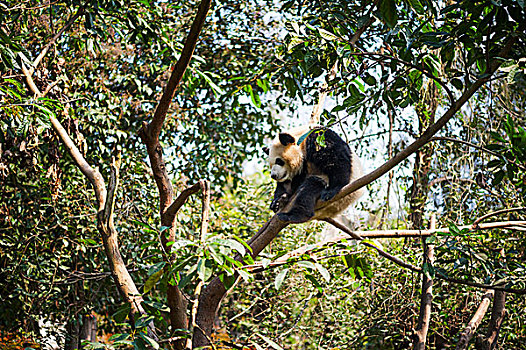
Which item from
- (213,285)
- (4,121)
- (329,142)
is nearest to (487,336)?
(329,142)

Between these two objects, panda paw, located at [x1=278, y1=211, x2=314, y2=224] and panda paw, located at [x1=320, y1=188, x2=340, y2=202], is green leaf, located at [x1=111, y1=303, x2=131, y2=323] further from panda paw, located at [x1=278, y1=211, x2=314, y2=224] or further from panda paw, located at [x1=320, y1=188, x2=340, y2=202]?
panda paw, located at [x1=320, y1=188, x2=340, y2=202]

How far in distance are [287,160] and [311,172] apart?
190mm

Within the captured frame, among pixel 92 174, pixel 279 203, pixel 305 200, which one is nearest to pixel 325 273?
pixel 305 200

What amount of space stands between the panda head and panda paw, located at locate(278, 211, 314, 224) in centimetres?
47

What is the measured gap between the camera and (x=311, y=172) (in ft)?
10.4

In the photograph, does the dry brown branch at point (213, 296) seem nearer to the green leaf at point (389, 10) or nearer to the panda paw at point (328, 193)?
the panda paw at point (328, 193)

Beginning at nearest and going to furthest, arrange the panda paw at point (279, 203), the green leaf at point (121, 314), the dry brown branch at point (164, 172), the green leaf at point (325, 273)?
1. the green leaf at point (325, 273)
2. the green leaf at point (121, 314)
3. the dry brown branch at point (164, 172)
4. the panda paw at point (279, 203)

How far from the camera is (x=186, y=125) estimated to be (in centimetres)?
463

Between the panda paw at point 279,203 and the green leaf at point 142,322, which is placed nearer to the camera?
the green leaf at point 142,322

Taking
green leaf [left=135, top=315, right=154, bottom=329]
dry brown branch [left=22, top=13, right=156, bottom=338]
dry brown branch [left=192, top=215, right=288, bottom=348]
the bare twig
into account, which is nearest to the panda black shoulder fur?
dry brown branch [left=192, top=215, right=288, bottom=348]

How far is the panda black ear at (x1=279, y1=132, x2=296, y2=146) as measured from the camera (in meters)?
3.21

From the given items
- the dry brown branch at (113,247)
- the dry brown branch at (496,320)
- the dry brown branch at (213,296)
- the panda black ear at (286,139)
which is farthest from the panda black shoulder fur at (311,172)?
the dry brown branch at (496,320)

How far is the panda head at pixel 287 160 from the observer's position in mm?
3219

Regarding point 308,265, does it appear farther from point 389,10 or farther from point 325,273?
point 389,10
